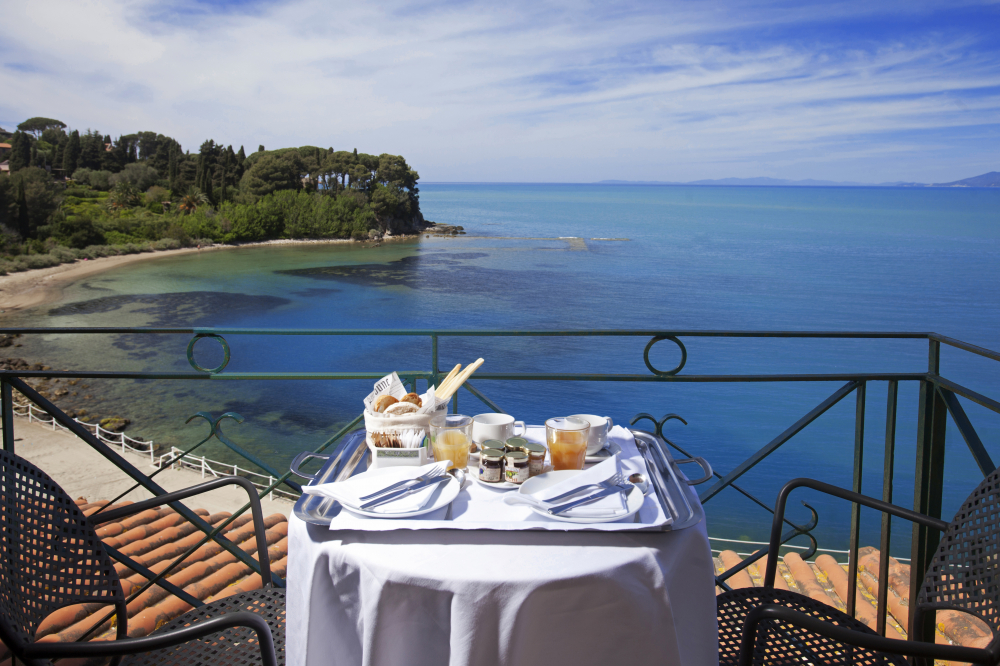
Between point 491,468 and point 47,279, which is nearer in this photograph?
point 491,468

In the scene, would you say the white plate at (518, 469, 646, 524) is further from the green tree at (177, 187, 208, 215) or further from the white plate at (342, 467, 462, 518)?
the green tree at (177, 187, 208, 215)

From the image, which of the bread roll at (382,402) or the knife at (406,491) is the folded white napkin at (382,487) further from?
the bread roll at (382,402)

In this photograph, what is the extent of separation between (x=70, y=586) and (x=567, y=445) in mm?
1031

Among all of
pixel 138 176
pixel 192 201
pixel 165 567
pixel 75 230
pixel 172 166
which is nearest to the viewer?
pixel 165 567

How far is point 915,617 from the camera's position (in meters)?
1.30

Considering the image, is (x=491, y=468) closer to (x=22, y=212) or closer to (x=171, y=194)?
(x=22, y=212)

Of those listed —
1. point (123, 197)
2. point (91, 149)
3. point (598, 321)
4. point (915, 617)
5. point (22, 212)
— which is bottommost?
point (598, 321)

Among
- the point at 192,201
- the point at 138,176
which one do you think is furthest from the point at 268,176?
the point at 138,176

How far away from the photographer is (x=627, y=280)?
163ft

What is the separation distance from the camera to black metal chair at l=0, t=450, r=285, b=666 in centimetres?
106

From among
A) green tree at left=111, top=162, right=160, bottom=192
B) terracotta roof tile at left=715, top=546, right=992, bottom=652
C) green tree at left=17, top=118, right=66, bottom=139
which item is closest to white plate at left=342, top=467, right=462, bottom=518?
terracotta roof tile at left=715, top=546, right=992, bottom=652

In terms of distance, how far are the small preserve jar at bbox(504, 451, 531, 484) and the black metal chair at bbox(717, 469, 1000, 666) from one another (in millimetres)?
489

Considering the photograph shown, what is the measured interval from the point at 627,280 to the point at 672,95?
1407 inches

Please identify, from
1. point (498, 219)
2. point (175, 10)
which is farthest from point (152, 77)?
point (498, 219)
